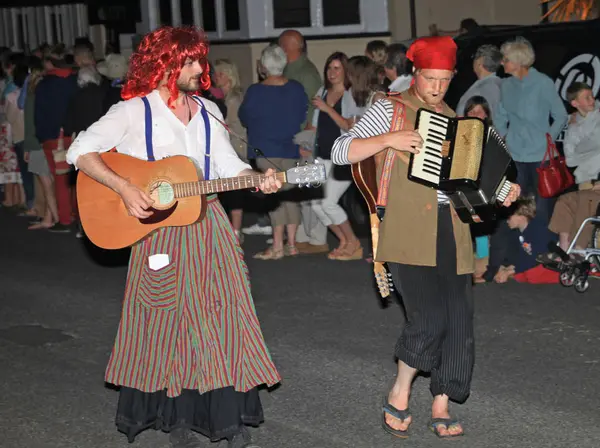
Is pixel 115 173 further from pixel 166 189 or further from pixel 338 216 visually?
pixel 338 216

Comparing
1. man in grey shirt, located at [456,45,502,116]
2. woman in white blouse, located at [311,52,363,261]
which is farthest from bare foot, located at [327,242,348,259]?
man in grey shirt, located at [456,45,502,116]

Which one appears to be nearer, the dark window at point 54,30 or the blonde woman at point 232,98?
the blonde woman at point 232,98

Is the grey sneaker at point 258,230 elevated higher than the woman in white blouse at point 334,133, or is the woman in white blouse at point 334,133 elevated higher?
the woman in white blouse at point 334,133

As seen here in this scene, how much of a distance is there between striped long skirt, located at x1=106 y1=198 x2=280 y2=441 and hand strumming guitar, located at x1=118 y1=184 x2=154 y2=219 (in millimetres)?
254

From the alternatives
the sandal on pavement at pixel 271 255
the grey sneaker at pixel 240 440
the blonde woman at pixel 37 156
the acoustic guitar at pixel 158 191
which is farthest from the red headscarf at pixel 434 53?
the blonde woman at pixel 37 156

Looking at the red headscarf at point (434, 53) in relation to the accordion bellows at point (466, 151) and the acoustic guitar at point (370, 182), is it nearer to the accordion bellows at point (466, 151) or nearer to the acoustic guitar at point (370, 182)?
the accordion bellows at point (466, 151)

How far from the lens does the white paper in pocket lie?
5641mm

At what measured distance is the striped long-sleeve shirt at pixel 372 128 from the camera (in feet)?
18.6

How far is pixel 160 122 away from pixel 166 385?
1294 mm

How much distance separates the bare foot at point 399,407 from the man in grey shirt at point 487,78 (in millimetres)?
4406

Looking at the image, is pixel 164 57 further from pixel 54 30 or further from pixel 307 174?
pixel 54 30

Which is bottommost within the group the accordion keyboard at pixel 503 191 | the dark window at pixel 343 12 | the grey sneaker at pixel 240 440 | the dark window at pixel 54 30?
the grey sneaker at pixel 240 440

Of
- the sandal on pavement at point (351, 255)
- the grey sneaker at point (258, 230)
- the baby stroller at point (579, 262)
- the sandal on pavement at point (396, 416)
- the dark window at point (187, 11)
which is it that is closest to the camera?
the sandal on pavement at point (396, 416)

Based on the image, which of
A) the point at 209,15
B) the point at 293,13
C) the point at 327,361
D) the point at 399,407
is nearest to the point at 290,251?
the point at 327,361
